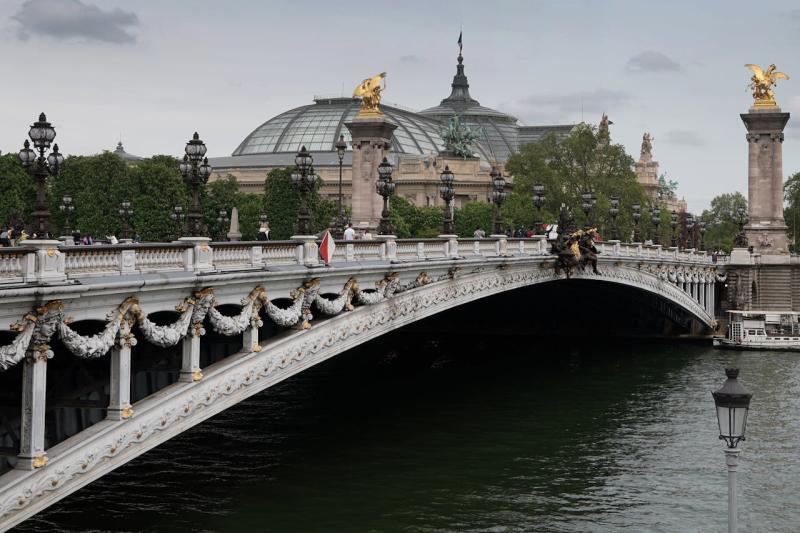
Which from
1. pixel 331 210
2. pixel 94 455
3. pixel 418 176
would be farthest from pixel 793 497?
pixel 418 176

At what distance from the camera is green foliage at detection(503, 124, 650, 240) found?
3969 inches

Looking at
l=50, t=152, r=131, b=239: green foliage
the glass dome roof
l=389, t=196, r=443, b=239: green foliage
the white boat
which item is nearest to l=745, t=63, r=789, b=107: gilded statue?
the white boat

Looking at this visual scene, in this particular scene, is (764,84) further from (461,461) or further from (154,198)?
(461,461)

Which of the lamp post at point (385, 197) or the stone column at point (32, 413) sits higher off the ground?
the lamp post at point (385, 197)

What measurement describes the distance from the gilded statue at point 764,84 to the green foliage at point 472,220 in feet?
111

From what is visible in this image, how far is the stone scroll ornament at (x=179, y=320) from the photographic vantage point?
57.8ft

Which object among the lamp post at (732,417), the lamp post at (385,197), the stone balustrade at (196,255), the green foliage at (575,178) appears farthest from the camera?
the green foliage at (575,178)

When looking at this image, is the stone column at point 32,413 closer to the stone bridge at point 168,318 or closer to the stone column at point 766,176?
the stone bridge at point 168,318

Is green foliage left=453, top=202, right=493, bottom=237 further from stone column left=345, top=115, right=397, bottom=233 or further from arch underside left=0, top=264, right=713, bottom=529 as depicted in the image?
arch underside left=0, top=264, right=713, bottom=529

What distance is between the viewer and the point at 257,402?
139 ft

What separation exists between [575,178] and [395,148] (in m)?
59.0

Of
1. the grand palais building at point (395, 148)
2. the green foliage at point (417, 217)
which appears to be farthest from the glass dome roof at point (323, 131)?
the green foliage at point (417, 217)

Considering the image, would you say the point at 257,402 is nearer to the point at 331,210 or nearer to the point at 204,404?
the point at 204,404

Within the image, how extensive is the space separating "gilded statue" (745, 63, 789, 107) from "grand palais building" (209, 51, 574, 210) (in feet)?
157
